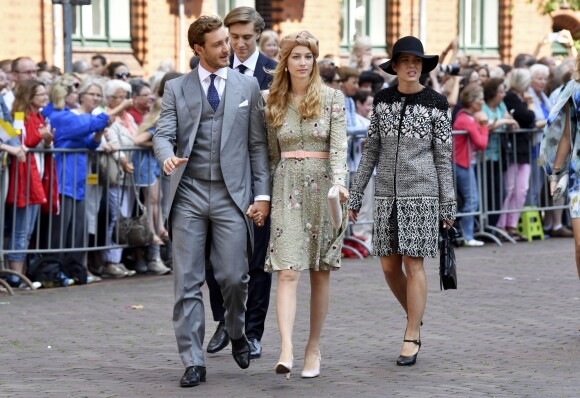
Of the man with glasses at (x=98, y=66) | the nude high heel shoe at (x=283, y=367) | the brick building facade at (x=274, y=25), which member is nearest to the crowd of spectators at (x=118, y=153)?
the man with glasses at (x=98, y=66)

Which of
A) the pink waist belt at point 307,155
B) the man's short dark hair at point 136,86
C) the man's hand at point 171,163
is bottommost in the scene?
the man's hand at point 171,163

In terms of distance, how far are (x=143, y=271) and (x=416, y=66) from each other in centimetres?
593

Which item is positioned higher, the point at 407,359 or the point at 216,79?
the point at 216,79

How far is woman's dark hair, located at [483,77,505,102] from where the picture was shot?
16.5 metres

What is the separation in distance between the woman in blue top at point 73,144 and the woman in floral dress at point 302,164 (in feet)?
16.5

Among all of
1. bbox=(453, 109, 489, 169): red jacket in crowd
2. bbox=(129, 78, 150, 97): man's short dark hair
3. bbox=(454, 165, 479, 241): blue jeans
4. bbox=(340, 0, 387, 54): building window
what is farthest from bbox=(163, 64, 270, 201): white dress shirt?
bbox=(340, 0, 387, 54): building window

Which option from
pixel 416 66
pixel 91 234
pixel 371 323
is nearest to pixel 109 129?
pixel 91 234

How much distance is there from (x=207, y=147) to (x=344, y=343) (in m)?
2.12

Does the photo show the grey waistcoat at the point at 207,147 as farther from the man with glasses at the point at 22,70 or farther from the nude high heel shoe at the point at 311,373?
the man with glasses at the point at 22,70

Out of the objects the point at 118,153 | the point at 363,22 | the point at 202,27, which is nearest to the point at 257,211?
the point at 202,27

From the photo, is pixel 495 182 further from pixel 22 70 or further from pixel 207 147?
pixel 207 147

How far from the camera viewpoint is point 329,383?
26.3ft

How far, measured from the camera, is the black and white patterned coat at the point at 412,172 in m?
8.66

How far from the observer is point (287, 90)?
26.8 feet
